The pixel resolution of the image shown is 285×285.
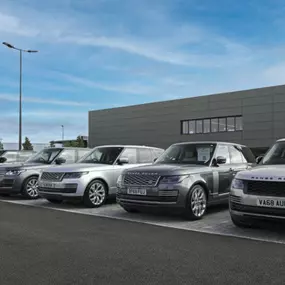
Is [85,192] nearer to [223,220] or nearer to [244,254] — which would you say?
[223,220]

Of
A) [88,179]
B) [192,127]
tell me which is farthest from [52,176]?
[192,127]

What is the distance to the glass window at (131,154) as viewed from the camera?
11.2 meters

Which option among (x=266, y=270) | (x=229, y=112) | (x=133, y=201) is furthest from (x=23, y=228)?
(x=229, y=112)

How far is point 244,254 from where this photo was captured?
531cm

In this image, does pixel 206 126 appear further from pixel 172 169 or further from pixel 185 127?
pixel 172 169

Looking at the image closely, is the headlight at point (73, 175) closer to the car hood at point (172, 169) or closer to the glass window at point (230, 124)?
the car hood at point (172, 169)

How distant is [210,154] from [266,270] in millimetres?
4713

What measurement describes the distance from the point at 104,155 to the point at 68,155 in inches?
96.8

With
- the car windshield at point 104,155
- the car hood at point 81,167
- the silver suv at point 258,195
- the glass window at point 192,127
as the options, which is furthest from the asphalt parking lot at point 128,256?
the glass window at point 192,127

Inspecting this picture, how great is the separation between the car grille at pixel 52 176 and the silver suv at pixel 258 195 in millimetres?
4806

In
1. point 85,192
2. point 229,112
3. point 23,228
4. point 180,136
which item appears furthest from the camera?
point 180,136

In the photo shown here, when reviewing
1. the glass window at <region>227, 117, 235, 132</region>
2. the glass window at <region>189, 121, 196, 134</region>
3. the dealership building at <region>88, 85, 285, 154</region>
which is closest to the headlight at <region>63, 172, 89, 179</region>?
the dealership building at <region>88, 85, 285, 154</region>

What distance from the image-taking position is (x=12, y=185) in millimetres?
11906

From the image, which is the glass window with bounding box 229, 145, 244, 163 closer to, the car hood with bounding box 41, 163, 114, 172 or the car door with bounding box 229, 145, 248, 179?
the car door with bounding box 229, 145, 248, 179
